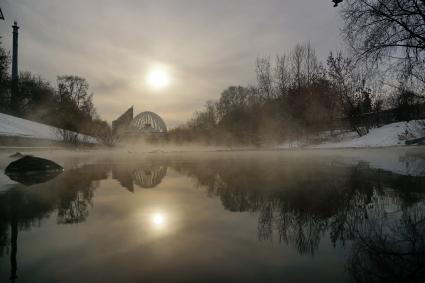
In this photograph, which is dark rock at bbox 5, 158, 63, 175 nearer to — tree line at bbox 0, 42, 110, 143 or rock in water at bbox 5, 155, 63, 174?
rock in water at bbox 5, 155, 63, 174

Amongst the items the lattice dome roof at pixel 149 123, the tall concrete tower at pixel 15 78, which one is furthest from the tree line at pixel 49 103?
the lattice dome roof at pixel 149 123

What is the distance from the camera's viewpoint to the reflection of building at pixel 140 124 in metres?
77.3

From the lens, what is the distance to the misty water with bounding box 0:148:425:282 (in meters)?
2.63

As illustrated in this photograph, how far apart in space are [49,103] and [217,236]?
5669 cm

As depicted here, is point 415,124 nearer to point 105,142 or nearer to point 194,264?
point 194,264

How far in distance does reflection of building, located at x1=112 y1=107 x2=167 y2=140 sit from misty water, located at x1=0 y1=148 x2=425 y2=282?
66780mm

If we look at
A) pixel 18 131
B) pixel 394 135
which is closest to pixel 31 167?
pixel 18 131

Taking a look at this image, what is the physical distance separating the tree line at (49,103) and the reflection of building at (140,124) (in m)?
13.3

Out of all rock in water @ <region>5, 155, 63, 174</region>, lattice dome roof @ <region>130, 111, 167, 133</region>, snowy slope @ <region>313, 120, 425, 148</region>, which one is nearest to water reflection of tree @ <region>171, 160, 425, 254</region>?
rock in water @ <region>5, 155, 63, 174</region>

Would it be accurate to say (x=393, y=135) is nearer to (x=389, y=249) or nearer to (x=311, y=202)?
(x=311, y=202)

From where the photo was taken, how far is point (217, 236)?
11.9 feet

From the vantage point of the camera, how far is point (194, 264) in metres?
2.77

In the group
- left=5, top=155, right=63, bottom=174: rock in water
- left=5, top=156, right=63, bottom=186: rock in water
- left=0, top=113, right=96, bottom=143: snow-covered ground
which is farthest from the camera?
left=0, top=113, right=96, bottom=143: snow-covered ground

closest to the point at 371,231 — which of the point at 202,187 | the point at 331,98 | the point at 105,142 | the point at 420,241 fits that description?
the point at 420,241
